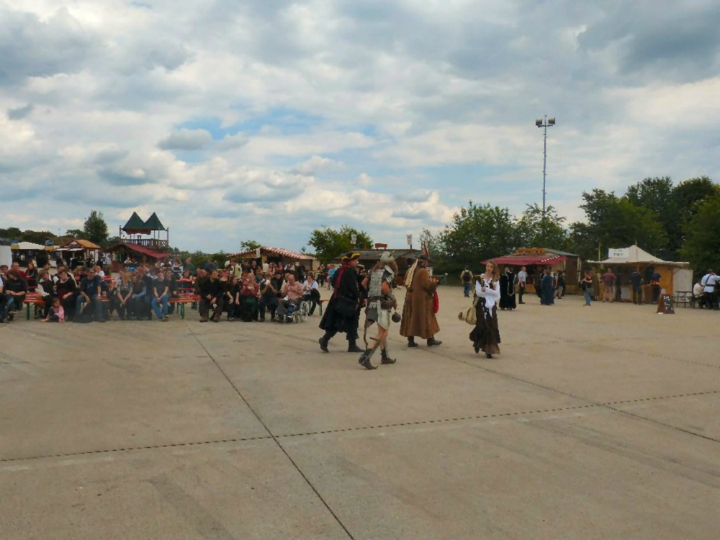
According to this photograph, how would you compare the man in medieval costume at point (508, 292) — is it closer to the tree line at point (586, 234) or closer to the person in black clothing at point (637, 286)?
the person in black clothing at point (637, 286)

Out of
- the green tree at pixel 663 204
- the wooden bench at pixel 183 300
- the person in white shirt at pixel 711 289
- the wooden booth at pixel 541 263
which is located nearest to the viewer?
the wooden bench at pixel 183 300

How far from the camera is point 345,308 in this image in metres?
10.7

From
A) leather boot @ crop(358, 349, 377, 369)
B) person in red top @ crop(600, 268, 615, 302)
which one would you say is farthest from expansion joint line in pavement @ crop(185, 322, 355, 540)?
person in red top @ crop(600, 268, 615, 302)

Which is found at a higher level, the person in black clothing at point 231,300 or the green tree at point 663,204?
the green tree at point 663,204

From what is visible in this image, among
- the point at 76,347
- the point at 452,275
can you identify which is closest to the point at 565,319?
the point at 76,347

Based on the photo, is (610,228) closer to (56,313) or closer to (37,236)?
(56,313)

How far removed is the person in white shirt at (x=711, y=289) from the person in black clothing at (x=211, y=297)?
18.3 meters

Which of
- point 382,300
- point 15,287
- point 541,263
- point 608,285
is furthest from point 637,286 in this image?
point 15,287

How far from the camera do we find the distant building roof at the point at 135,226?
7262cm

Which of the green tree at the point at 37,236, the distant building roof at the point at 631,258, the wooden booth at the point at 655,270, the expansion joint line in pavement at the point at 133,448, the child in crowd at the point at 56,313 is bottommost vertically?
the expansion joint line in pavement at the point at 133,448

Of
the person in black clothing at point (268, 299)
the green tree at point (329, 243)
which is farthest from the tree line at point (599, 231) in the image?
the person in black clothing at point (268, 299)

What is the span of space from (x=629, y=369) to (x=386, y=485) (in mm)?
6250

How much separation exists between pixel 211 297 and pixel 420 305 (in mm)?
6426

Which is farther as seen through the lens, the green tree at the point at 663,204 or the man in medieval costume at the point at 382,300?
the green tree at the point at 663,204
